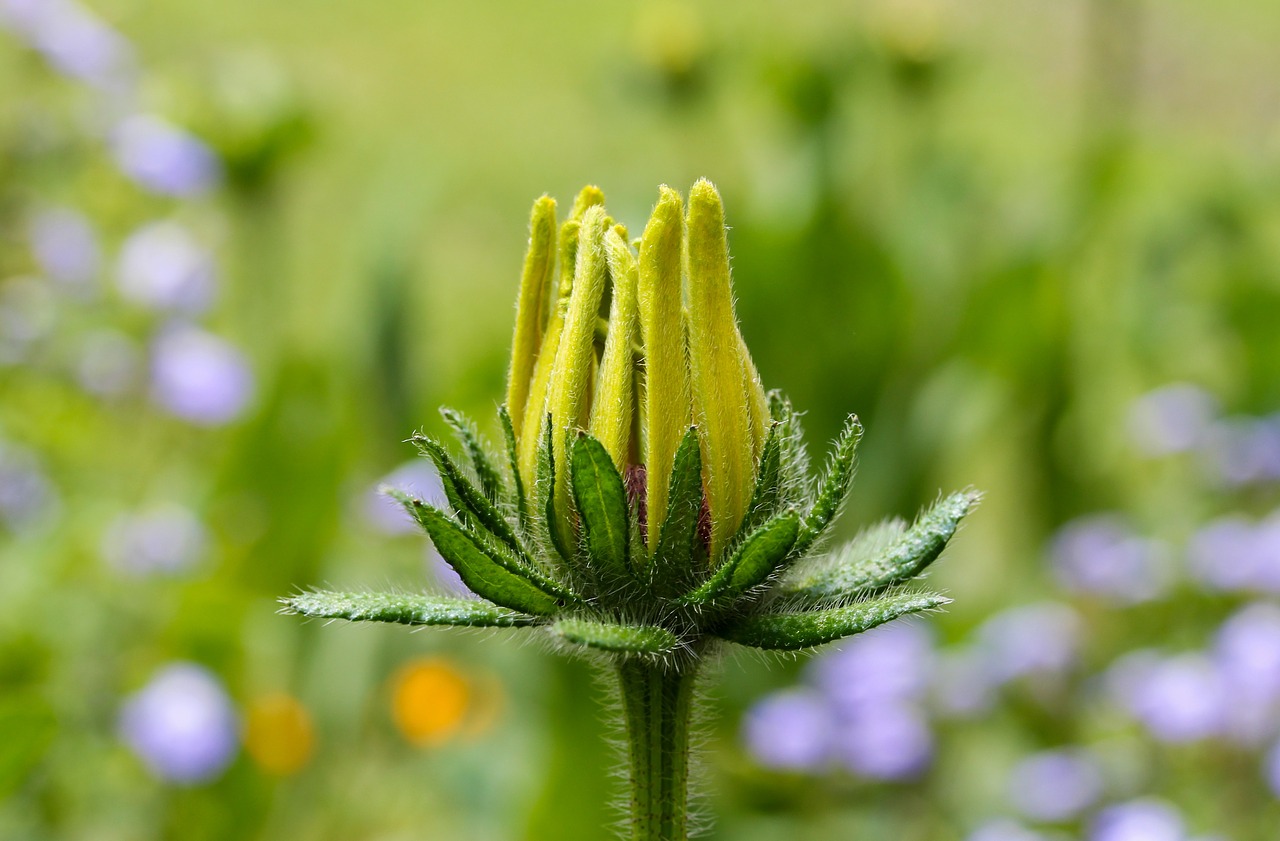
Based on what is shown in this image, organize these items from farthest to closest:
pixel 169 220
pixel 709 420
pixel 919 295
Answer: pixel 919 295, pixel 169 220, pixel 709 420

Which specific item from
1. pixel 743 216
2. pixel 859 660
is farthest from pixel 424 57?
pixel 859 660

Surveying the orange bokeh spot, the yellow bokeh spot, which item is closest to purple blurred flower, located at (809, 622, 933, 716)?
the orange bokeh spot

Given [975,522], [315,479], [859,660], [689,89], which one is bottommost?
[859,660]

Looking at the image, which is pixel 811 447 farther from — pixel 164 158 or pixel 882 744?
pixel 164 158

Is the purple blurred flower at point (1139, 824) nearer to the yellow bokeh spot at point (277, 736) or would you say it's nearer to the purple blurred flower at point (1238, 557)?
the purple blurred flower at point (1238, 557)

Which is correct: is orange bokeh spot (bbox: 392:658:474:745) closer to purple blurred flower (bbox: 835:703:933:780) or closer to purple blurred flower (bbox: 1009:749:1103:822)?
purple blurred flower (bbox: 835:703:933:780)

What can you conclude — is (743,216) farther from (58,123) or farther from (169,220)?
(58,123)

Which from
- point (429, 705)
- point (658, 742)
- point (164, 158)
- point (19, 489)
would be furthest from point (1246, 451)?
point (658, 742)

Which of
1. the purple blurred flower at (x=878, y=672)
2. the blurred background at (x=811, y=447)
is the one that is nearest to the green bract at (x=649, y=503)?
the blurred background at (x=811, y=447)
